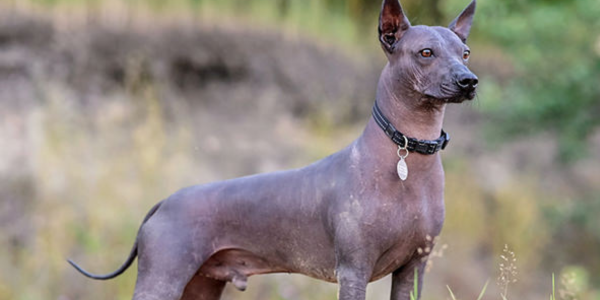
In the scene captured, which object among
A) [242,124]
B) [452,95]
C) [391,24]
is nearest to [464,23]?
[391,24]

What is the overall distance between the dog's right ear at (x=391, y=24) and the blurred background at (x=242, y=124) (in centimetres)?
397

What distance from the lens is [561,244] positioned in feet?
30.7

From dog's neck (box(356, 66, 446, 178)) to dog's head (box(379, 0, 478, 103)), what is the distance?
48mm

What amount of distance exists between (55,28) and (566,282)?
6.30m

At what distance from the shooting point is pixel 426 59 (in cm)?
312

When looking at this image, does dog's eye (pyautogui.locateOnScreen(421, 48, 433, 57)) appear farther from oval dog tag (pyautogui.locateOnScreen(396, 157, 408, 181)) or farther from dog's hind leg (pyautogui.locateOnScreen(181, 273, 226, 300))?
dog's hind leg (pyautogui.locateOnScreen(181, 273, 226, 300))

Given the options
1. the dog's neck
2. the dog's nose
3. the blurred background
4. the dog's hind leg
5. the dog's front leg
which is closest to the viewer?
the dog's nose

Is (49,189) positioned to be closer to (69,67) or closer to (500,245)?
(69,67)

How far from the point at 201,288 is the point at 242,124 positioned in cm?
506

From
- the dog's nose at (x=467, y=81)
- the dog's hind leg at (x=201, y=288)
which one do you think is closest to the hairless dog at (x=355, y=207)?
the dog's nose at (x=467, y=81)

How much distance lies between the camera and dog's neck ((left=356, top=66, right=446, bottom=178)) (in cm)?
324

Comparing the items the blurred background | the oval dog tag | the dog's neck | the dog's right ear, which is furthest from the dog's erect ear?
the blurred background

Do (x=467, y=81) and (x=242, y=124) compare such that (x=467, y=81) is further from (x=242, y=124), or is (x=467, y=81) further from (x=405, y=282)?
(x=242, y=124)

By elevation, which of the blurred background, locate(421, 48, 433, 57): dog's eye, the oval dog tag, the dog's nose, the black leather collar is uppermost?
locate(421, 48, 433, 57): dog's eye
